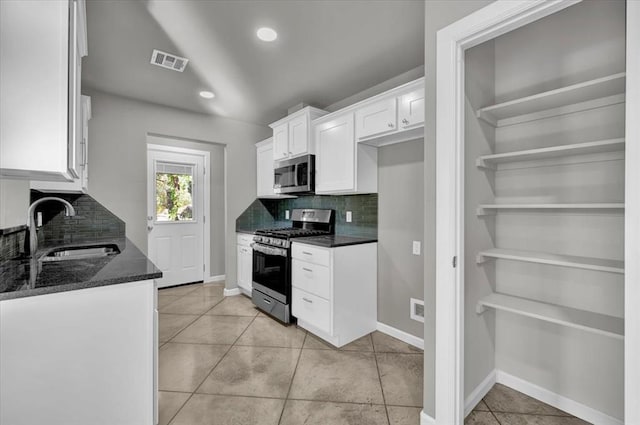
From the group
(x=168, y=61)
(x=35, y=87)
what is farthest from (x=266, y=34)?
(x=35, y=87)

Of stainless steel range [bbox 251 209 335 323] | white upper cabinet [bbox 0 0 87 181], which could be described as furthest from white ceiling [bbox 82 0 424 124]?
stainless steel range [bbox 251 209 335 323]

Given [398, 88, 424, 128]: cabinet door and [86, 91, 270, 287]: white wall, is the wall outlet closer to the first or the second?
[398, 88, 424, 128]: cabinet door

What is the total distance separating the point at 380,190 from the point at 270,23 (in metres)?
1.70

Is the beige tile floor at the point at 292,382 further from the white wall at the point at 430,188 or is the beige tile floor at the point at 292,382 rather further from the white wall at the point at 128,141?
the white wall at the point at 128,141

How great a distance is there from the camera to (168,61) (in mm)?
2656

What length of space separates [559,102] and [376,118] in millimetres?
1270

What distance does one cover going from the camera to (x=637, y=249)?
1.08 metres

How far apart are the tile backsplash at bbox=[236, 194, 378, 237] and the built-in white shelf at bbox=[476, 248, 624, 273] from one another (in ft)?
4.07

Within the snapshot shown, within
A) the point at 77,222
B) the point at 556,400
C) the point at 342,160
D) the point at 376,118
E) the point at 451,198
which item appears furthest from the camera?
the point at 77,222

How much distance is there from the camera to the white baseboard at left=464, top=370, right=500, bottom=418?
5.95 ft

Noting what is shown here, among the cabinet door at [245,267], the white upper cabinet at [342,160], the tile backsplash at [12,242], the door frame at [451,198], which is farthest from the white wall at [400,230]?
the tile backsplash at [12,242]

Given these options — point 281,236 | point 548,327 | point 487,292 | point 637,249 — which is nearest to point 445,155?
point 637,249

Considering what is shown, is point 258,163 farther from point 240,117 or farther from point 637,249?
point 637,249

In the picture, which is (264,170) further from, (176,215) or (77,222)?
(77,222)
